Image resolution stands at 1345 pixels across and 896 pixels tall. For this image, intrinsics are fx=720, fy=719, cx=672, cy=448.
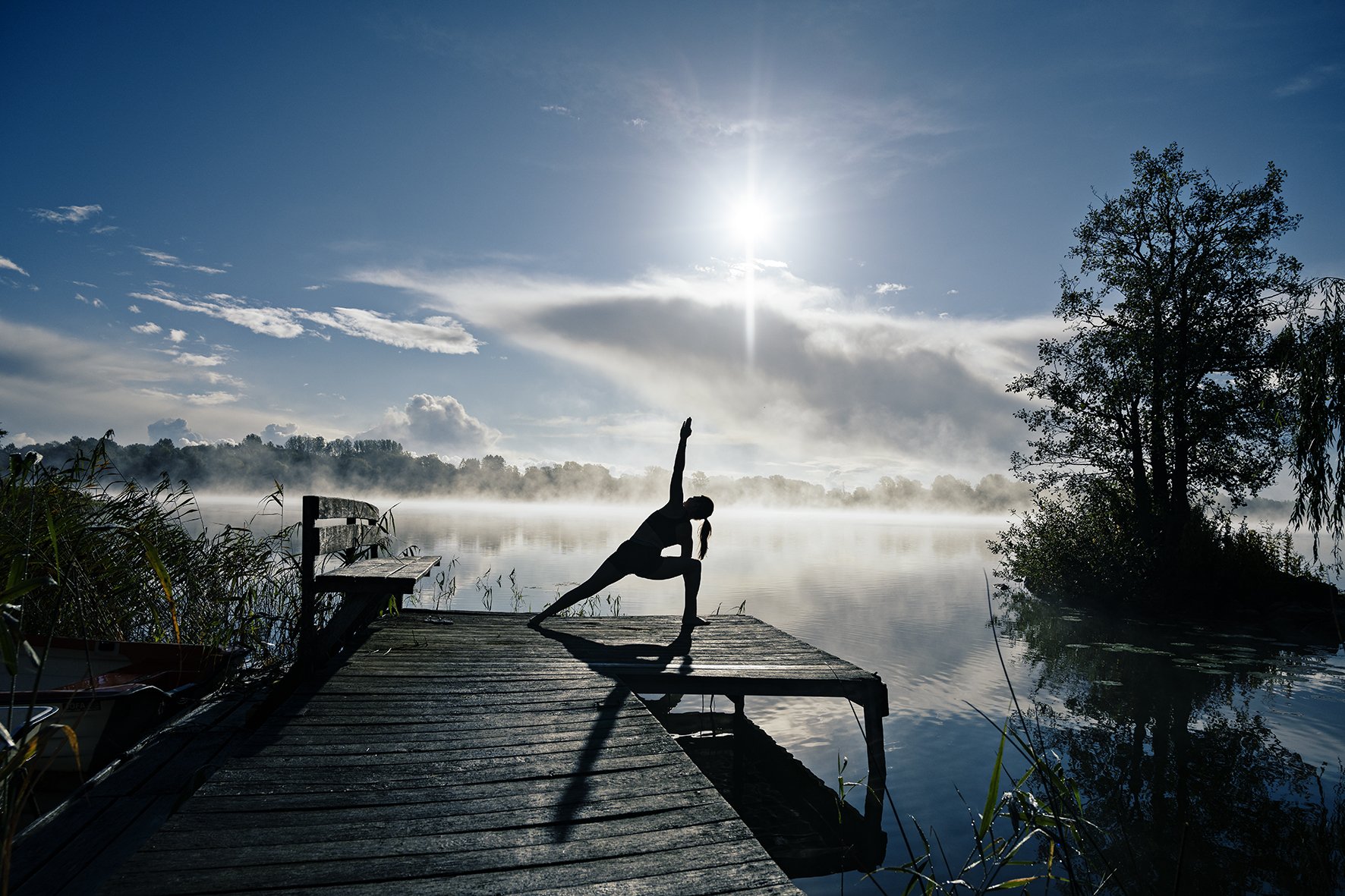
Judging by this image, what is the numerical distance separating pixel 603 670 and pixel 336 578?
2.30 m

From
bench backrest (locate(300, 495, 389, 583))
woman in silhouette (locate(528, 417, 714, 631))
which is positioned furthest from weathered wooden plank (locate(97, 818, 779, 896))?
woman in silhouette (locate(528, 417, 714, 631))

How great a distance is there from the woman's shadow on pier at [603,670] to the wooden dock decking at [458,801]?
0.02 meters

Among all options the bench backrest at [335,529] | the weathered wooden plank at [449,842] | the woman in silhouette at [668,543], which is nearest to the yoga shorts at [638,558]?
the woman in silhouette at [668,543]

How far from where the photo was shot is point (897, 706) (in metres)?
10.1

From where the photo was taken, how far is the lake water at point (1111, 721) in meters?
6.06

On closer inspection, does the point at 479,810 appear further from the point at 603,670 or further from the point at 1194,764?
the point at 1194,764

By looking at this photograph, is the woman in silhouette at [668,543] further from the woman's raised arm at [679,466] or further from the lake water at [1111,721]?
the lake water at [1111,721]

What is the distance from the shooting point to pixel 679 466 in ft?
23.0

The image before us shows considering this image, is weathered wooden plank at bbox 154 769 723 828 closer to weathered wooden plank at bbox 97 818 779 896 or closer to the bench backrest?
weathered wooden plank at bbox 97 818 779 896

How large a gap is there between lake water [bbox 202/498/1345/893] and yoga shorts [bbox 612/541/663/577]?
2.90 metres

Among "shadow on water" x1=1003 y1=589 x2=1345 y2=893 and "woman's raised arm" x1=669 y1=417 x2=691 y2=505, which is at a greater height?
"woman's raised arm" x1=669 y1=417 x2=691 y2=505

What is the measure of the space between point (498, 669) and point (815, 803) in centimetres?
348

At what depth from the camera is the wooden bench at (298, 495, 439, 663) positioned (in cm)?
560

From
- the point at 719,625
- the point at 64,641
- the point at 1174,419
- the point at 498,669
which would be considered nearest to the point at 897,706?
the point at 719,625
